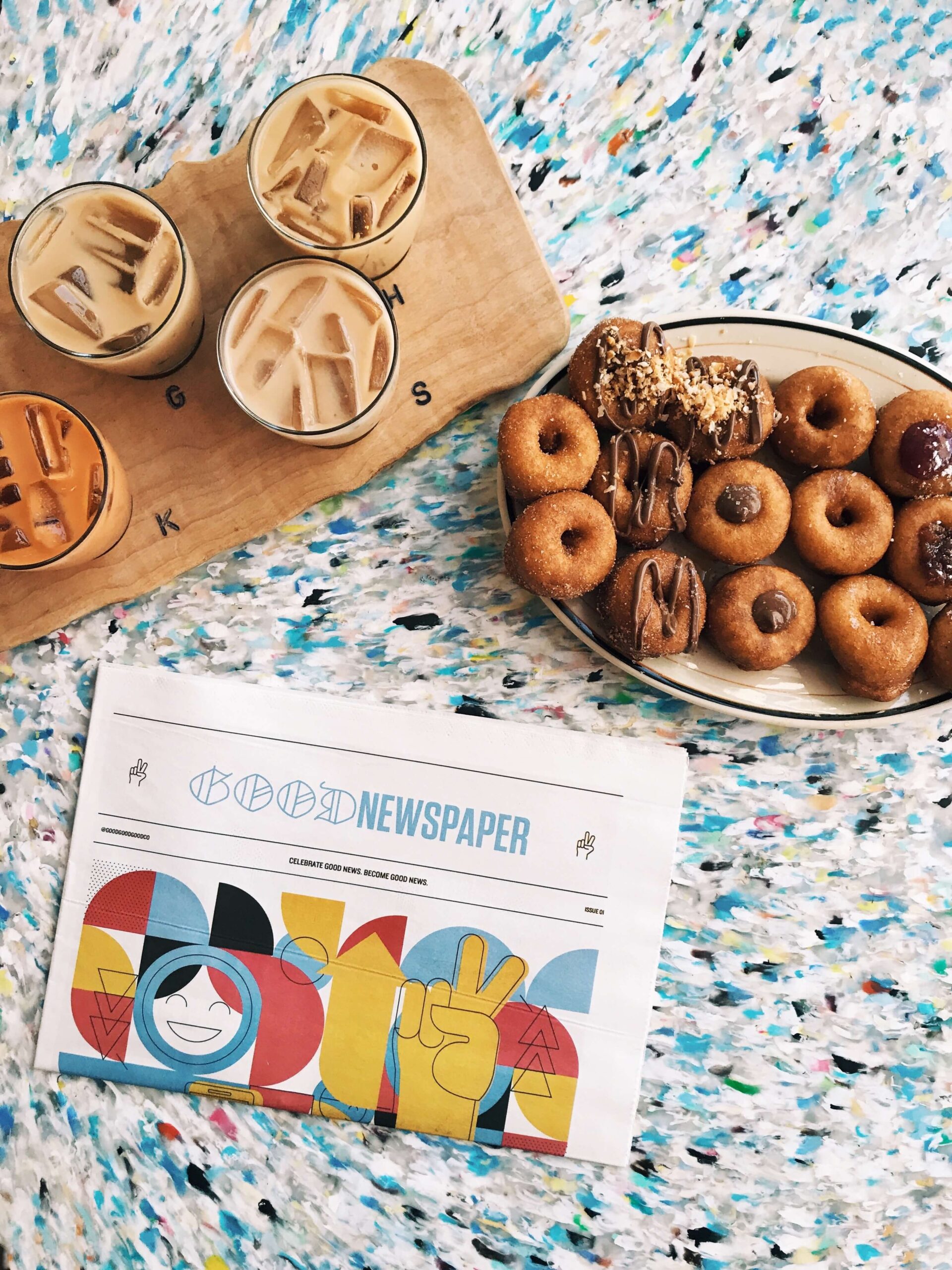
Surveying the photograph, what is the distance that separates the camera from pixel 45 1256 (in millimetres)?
1304

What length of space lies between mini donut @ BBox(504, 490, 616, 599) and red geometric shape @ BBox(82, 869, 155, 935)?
2.47ft

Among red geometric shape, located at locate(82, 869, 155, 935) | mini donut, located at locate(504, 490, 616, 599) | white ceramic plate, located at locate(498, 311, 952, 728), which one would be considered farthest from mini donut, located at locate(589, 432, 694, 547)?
red geometric shape, located at locate(82, 869, 155, 935)

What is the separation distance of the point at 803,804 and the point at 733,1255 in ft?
2.30

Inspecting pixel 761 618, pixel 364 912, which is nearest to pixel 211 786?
pixel 364 912

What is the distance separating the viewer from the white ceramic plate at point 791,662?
120 centimetres

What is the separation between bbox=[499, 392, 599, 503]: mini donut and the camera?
1151mm

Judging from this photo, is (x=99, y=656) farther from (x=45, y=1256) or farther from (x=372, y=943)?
(x=45, y=1256)

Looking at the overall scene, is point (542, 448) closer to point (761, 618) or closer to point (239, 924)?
point (761, 618)

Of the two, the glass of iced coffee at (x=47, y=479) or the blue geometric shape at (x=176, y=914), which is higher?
the glass of iced coffee at (x=47, y=479)

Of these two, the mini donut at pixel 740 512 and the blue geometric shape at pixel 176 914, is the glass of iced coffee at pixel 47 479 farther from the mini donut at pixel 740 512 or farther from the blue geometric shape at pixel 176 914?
the mini donut at pixel 740 512

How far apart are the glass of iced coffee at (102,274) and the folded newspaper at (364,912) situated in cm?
49

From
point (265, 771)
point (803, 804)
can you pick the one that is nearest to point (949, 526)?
point (803, 804)

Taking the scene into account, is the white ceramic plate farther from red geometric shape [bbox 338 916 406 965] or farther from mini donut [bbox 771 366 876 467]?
red geometric shape [bbox 338 916 406 965]

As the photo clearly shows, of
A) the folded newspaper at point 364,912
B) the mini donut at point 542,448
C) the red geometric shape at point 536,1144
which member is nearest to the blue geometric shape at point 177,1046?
the folded newspaper at point 364,912
